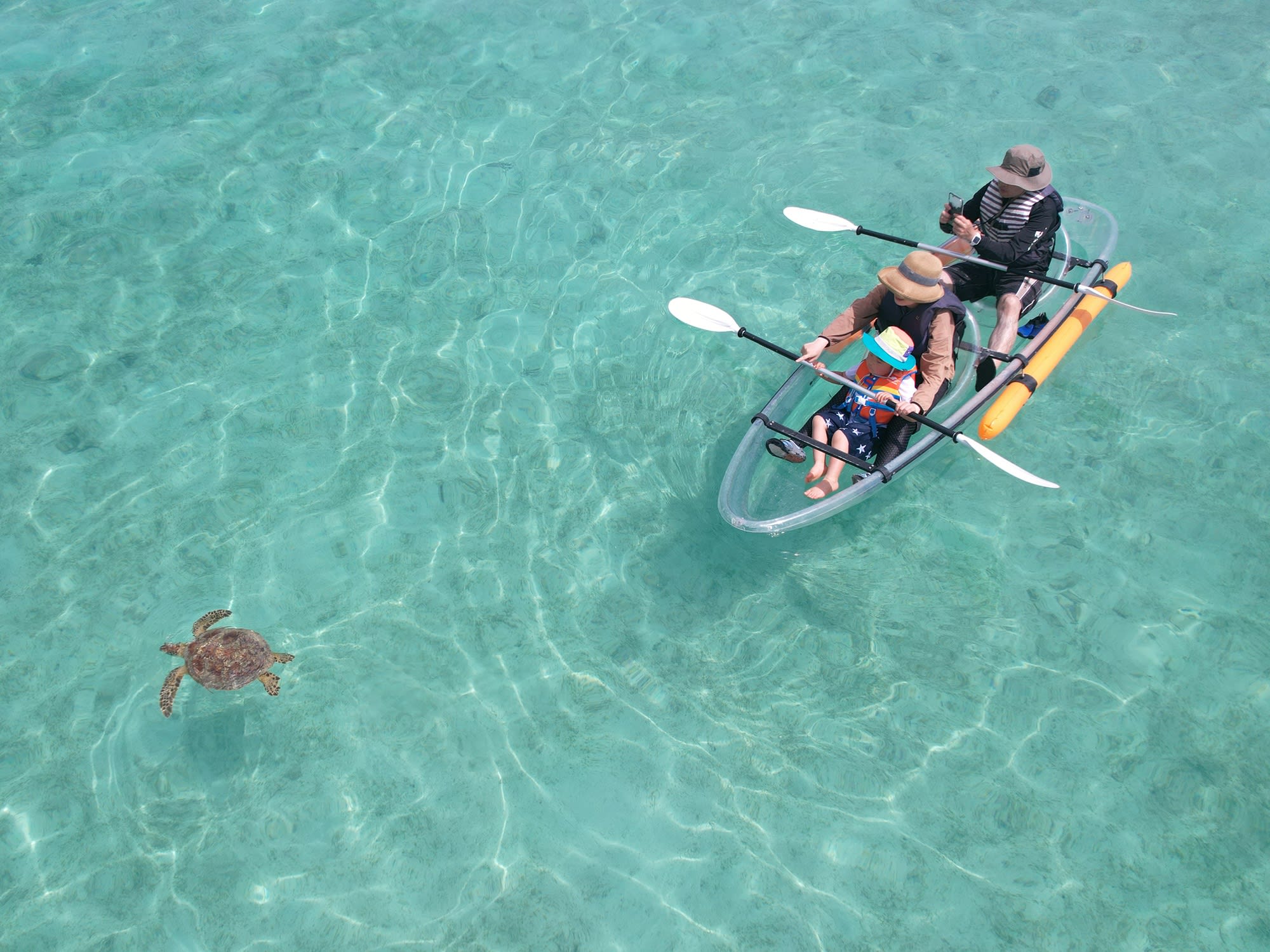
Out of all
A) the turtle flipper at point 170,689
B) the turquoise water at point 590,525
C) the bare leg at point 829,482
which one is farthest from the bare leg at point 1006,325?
the turtle flipper at point 170,689

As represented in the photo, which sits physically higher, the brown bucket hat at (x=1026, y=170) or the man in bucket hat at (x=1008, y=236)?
Result: the brown bucket hat at (x=1026, y=170)

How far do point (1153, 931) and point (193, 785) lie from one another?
6147mm

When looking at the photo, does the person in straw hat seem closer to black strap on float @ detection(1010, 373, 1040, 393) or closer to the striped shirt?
black strap on float @ detection(1010, 373, 1040, 393)

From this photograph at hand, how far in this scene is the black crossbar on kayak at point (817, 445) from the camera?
6.04 meters

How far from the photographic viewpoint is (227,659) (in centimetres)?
572

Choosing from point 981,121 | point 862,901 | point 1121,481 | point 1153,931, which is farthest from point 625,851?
point 981,121

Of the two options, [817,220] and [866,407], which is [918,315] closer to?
[866,407]

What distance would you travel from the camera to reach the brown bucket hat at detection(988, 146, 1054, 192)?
665cm

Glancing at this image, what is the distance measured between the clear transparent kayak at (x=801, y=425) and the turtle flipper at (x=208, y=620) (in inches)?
146

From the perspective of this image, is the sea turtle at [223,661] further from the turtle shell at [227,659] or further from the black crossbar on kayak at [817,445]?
the black crossbar on kayak at [817,445]

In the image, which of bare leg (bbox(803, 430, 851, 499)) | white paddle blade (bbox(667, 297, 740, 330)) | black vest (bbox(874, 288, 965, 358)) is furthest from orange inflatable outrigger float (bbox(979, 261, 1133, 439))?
white paddle blade (bbox(667, 297, 740, 330))

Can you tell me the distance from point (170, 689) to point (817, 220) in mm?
6402

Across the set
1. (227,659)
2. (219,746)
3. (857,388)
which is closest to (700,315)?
(857,388)

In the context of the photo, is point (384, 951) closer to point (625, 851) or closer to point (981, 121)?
point (625, 851)
